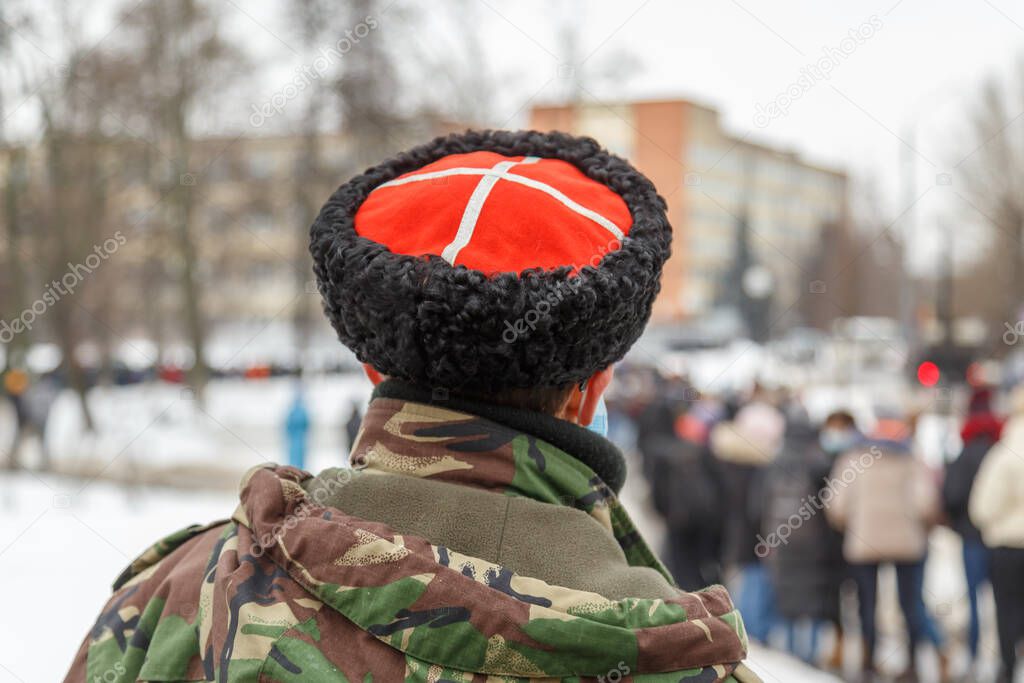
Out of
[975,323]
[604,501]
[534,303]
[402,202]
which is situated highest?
[402,202]

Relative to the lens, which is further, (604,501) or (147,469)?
(147,469)

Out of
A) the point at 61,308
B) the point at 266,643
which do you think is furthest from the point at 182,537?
the point at 61,308

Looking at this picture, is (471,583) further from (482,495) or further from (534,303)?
(534,303)

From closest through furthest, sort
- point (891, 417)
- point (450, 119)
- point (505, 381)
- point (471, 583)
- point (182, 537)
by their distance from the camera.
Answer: point (471, 583) < point (505, 381) < point (182, 537) < point (891, 417) < point (450, 119)

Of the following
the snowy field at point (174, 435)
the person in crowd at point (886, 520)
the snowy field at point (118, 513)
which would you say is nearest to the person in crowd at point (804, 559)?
the person in crowd at point (886, 520)

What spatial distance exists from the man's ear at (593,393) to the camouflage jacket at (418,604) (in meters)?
0.10

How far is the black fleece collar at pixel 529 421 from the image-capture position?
4.17ft

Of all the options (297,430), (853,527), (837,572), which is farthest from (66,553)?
(853,527)

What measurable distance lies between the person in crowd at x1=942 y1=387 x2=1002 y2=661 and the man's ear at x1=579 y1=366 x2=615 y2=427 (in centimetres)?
561

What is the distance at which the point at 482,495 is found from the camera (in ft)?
4.02

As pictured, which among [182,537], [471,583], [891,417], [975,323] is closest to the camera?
[471,583]

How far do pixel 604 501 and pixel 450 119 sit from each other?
15392mm

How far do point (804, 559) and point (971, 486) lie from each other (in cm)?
112

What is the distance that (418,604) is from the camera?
1131 mm
